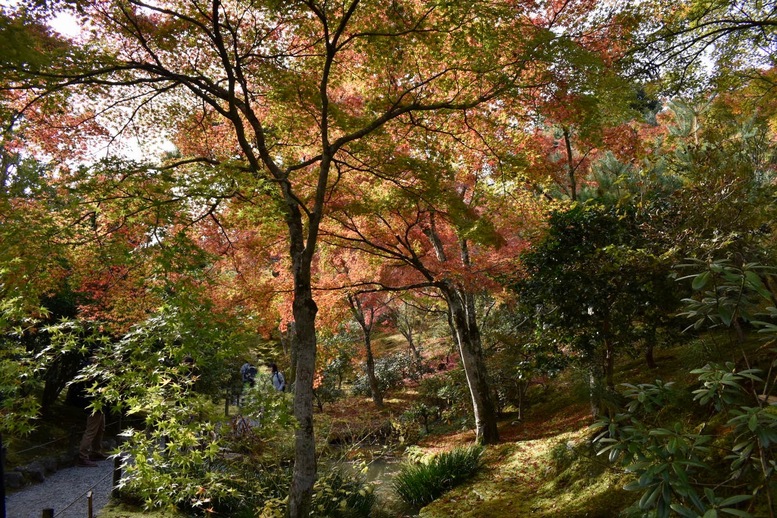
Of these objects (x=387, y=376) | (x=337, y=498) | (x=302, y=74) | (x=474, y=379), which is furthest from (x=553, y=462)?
(x=387, y=376)

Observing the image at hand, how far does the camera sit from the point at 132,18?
517 cm

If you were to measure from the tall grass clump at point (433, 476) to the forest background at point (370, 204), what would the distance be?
131cm

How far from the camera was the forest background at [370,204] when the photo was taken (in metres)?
3.37

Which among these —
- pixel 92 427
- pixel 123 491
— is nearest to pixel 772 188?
pixel 123 491

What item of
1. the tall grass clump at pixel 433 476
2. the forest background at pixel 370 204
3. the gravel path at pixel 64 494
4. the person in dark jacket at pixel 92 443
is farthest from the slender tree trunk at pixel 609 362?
the person in dark jacket at pixel 92 443

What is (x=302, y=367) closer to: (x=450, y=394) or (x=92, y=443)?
(x=92, y=443)

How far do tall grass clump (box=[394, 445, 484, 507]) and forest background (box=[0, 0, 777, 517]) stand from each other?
4.28ft

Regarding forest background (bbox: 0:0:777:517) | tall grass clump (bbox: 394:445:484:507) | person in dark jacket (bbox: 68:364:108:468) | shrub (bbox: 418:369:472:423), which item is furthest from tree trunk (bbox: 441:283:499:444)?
person in dark jacket (bbox: 68:364:108:468)

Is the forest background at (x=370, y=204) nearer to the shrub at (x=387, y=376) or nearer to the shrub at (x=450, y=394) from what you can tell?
the shrub at (x=450, y=394)

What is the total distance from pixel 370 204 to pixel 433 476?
13.9 ft

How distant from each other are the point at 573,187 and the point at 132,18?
24.0 feet

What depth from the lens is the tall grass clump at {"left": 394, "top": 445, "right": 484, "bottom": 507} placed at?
243 inches

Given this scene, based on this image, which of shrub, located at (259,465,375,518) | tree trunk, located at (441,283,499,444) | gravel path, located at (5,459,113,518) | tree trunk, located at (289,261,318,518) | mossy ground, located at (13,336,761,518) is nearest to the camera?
mossy ground, located at (13,336,761,518)

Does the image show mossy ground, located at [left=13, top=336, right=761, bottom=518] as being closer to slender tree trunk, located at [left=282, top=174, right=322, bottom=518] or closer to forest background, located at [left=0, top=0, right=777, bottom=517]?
forest background, located at [left=0, top=0, right=777, bottom=517]
